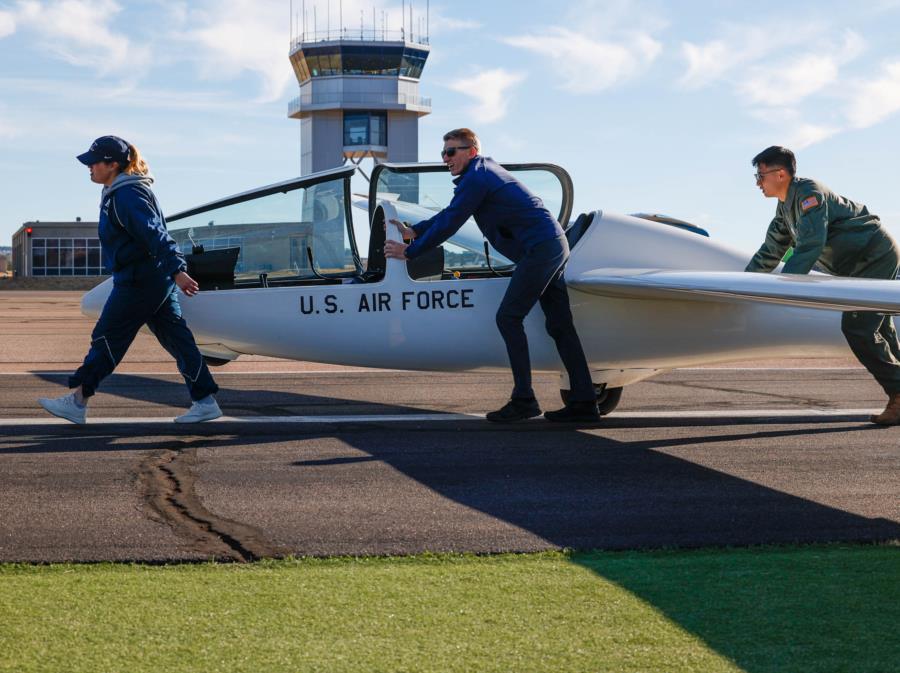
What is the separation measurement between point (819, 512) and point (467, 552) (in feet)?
6.54

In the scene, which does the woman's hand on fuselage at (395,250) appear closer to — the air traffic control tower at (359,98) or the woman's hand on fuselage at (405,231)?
the woman's hand on fuselage at (405,231)

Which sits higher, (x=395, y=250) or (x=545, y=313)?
(x=395, y=250)

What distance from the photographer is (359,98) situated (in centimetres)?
9756

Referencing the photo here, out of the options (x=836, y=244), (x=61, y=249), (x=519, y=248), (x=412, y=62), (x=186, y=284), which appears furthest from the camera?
(x=61, y=249)

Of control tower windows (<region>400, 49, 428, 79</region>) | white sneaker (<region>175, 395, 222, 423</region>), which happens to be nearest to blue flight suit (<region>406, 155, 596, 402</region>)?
white sneaker (<region>175, 395, 222, 423</region>)

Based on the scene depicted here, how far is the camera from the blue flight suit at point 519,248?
810cm

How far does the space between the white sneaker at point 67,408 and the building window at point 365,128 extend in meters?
92.9

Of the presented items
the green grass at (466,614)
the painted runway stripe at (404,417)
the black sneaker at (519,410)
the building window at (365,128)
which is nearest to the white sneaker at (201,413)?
the painted runway stripe at (404,417)

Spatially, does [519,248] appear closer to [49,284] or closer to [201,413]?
[201,413]

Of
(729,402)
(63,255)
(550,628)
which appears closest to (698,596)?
(550,628)

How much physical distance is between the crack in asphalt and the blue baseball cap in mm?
2242

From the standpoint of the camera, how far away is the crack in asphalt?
4688mm

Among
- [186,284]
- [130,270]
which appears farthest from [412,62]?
[186,284]

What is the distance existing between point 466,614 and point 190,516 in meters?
1.98
